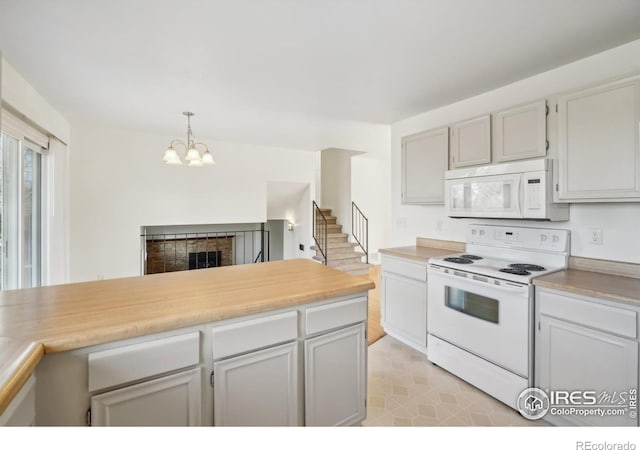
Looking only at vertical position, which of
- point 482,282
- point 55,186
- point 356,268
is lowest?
point 356,268

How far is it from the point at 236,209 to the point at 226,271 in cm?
340

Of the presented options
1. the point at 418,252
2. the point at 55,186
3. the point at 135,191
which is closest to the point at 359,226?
the point at 418,252

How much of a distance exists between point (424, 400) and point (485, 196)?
1.63 metres

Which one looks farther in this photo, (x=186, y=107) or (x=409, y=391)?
(x=186, y=107)

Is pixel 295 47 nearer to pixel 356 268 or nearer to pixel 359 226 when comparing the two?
pixel 356 268

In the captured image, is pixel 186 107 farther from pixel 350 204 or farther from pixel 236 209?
pixel 350 204

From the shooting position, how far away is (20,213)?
276cm

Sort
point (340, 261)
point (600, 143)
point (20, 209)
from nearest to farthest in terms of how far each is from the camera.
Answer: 1. point (600, 143)
2. point (20, 209)
3. point (340, 261)

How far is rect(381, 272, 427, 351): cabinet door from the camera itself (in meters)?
2.70

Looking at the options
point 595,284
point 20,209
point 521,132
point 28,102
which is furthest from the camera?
point 20,209

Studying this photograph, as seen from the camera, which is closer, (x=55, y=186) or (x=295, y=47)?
(x=295, y=47)

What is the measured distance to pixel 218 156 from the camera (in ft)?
16.3

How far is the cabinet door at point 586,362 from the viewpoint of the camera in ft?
5.08

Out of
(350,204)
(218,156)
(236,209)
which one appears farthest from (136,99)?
(350,204)
